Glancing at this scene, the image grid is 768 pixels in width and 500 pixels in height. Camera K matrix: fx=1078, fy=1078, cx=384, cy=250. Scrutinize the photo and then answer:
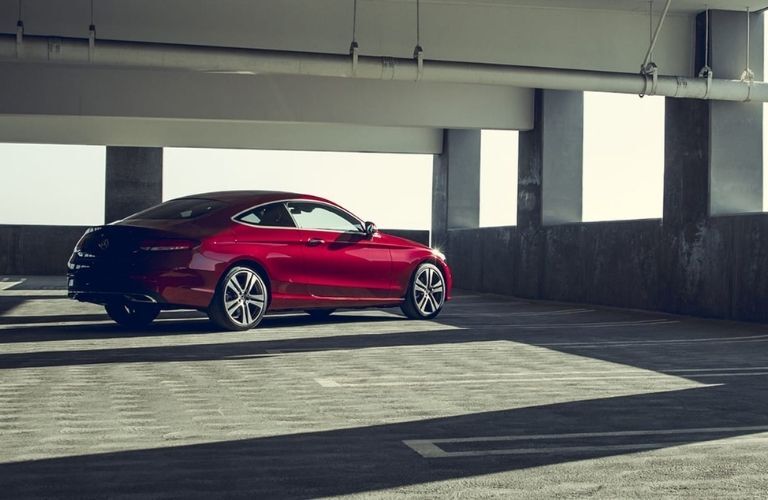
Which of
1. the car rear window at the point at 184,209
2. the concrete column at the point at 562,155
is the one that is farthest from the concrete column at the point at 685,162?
the car rear window at the point at 184,209

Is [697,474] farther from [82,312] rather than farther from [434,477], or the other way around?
[82,312]

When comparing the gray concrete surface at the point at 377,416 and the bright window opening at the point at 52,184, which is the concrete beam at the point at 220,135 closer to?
the bright window opening at the point at 52,184

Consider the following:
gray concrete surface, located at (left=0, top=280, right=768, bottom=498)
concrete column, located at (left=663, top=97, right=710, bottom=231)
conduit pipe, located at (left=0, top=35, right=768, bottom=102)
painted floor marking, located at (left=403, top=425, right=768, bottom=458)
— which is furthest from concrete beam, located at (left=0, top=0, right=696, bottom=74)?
painted floor marking, located at (left=403, top=425, right=768, bottom=458)

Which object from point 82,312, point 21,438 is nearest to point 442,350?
point 21,438

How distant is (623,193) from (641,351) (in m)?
12.1

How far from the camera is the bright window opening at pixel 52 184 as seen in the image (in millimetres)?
26359

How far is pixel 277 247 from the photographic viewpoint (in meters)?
10.8

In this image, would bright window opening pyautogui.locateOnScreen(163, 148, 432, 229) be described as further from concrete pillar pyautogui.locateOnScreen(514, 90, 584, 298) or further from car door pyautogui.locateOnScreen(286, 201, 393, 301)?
car door pyautogui.locateOnScreen(286, 201, 393, 301)

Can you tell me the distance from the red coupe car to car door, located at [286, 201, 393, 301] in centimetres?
1

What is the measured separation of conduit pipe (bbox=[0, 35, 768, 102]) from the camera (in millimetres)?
12781

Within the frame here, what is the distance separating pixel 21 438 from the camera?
471 centimetres

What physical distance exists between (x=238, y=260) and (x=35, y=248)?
17.6 meters

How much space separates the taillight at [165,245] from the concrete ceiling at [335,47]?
5.53 meters

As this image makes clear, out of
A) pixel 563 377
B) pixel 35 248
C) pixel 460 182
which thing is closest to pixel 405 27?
pixel 563 377
